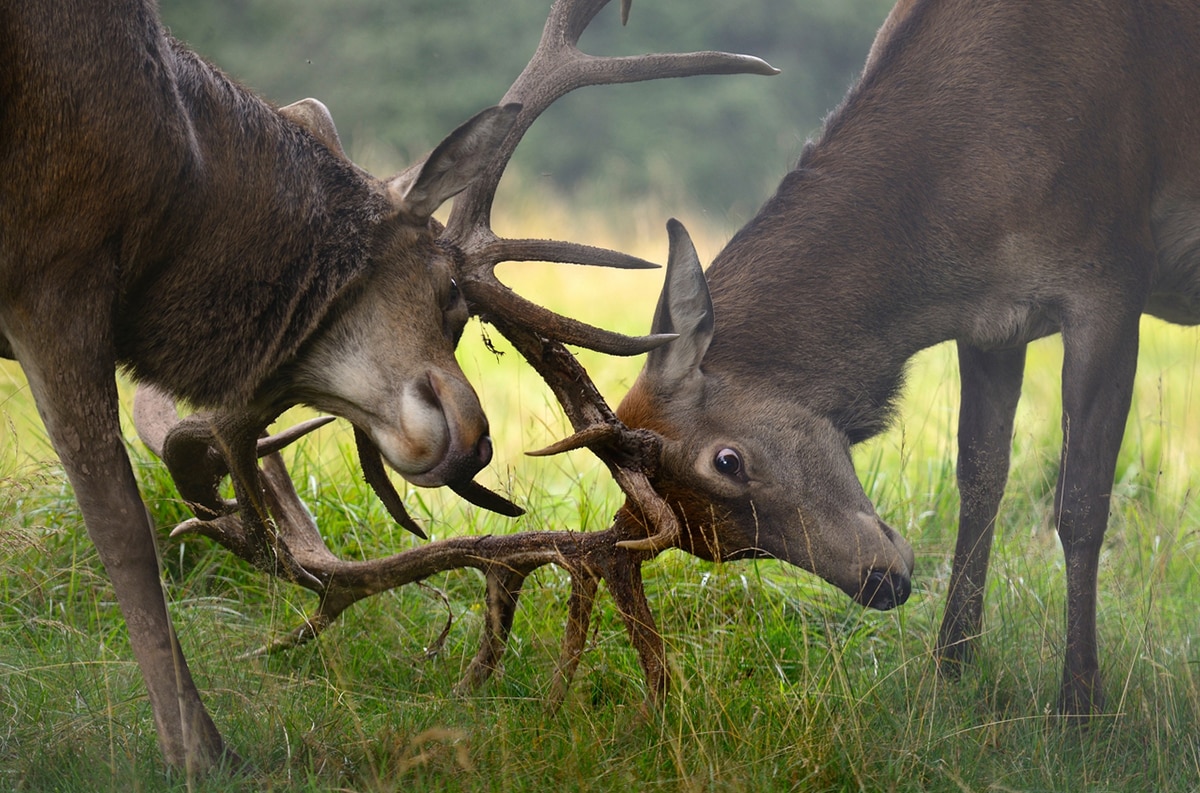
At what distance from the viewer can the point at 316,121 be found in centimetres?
343

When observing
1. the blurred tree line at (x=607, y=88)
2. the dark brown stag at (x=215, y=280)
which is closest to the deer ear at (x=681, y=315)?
the dark brown stag at (x=215, y=280)

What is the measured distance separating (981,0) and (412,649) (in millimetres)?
2658

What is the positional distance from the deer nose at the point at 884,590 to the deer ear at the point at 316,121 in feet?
6.05

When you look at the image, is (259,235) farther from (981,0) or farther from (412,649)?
(981,0)

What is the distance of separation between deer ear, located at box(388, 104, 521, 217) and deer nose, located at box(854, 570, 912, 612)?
159cm

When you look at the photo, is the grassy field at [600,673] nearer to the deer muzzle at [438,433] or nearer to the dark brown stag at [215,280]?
the dark brown stag at [215,280]

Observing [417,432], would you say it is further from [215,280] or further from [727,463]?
[727,463]

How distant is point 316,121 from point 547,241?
715 mm

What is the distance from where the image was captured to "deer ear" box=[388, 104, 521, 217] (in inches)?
119

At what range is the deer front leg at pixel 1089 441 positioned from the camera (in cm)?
386

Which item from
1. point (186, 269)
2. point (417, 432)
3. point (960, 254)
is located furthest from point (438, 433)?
point (960, 254)

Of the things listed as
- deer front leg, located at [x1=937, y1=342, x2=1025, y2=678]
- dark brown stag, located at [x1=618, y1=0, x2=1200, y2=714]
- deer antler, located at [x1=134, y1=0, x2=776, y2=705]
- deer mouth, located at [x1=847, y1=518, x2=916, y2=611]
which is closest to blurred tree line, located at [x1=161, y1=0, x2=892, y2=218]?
deer front leg, located at [x1=937, y1=342, x2=1025, y2=678]

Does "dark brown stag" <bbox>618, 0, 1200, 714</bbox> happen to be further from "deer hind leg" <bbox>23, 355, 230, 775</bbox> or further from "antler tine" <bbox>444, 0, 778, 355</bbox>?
"deer hind leg" <bbox>23, 355, 230, 775</bbox>

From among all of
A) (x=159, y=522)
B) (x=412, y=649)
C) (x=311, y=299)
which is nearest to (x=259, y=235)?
(x=311, y=299)
